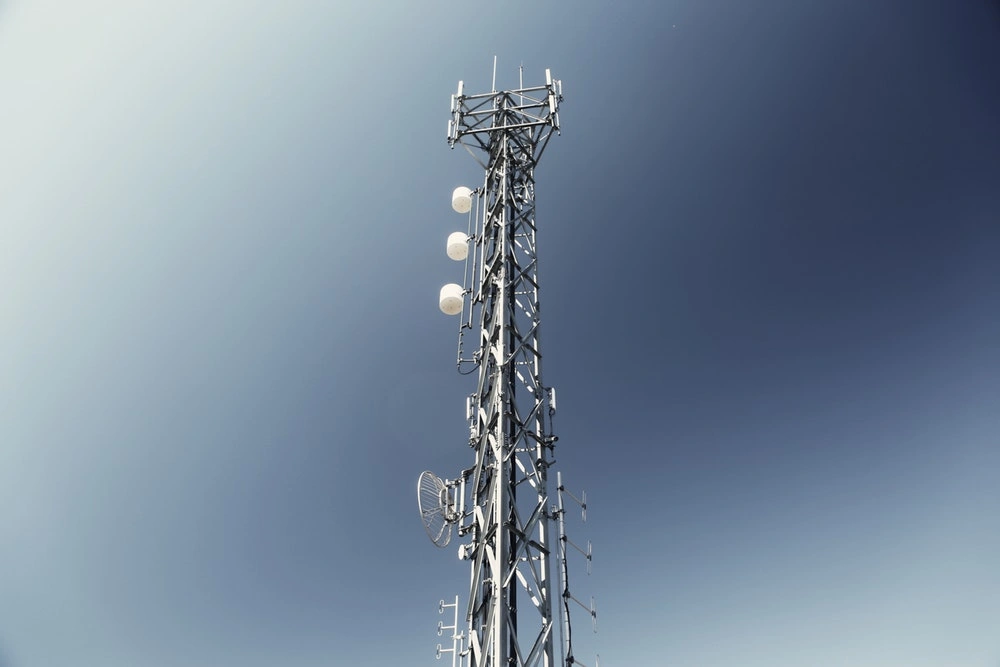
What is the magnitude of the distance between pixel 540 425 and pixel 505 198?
4.52 metres

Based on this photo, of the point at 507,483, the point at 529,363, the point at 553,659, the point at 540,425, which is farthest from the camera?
the point at 529,363

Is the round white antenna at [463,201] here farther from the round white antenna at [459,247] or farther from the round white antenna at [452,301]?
the round white antenna at [452,301]

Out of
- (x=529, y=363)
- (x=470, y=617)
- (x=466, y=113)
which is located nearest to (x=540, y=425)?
(x=529, y=363)

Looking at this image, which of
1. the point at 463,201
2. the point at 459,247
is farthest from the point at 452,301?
the point at 463,201

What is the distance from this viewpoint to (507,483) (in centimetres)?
692

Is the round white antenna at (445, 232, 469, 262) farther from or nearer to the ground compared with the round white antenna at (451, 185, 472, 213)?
nearer to the ground

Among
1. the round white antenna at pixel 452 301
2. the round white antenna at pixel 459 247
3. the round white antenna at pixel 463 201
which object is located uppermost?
the round white antenna at pixel 463 201

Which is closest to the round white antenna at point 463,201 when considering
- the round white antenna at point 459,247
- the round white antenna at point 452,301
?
the round white antenna at point 459,247

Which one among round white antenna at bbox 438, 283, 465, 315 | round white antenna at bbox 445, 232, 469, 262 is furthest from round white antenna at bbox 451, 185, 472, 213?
round white antenna at bbox 438, 283, 465, 315

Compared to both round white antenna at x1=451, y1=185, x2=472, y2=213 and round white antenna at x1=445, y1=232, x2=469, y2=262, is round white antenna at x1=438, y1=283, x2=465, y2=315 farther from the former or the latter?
round white antenna at x1=451, y1=185, x2=472, y2=213

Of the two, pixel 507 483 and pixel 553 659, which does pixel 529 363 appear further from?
pixel 553 659

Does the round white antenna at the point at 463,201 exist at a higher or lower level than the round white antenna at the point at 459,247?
higher

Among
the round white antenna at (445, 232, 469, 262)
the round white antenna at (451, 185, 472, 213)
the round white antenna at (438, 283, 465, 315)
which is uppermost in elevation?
the round white antenna at (451, 185, 472, 213)

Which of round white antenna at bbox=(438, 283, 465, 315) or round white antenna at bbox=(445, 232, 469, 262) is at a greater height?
round white antenna at bbox=(445, 232, 469, 262)
